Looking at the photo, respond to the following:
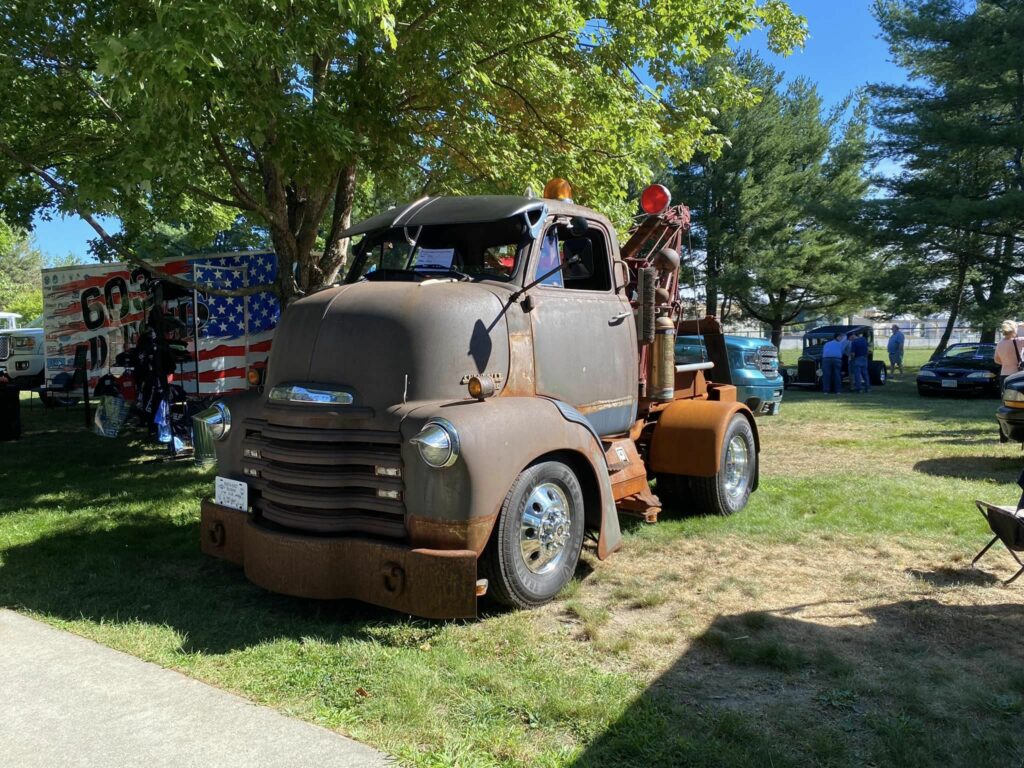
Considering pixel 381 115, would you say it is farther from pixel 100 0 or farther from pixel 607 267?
pixel 607 267

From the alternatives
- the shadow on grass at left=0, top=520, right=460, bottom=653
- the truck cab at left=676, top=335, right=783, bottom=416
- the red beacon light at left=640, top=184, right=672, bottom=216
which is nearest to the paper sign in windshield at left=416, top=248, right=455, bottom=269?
the shadow on grass at left=0, top=520, right=460, bottom=653

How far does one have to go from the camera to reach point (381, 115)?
8.60 m

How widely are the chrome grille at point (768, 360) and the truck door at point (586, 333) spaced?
841cm

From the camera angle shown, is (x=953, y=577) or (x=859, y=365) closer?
(x=953, y=577)

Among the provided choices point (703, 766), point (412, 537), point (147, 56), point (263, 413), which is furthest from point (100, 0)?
point (703, 766)

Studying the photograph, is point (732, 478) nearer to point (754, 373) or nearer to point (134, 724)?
point (134, 724)

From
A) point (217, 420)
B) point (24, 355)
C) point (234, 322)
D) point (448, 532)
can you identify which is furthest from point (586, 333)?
point (24, 355)

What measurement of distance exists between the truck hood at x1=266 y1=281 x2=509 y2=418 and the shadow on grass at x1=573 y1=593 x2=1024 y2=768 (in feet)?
6.45

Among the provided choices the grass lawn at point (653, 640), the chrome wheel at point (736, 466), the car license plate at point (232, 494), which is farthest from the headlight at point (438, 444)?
the chrome wheel at point (736, 466)

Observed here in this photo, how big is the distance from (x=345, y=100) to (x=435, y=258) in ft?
13.1

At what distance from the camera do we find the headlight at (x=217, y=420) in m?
5.10

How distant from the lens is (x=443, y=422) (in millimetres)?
4102

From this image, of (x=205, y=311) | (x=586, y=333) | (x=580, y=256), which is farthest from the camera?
(x=205, y=311)

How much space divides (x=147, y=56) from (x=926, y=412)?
14840 millimetres
